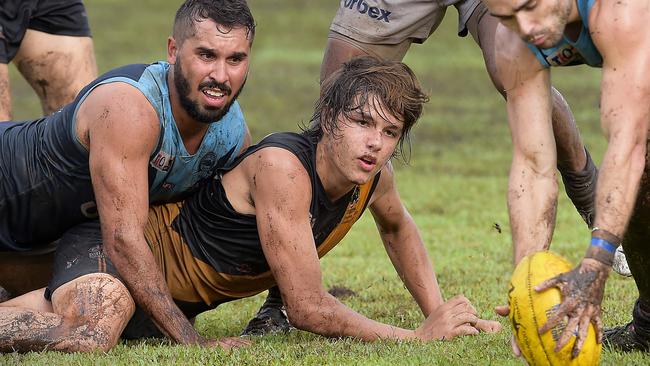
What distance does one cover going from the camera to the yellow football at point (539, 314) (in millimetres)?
4211

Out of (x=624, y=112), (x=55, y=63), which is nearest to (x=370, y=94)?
(x=624, y=112)

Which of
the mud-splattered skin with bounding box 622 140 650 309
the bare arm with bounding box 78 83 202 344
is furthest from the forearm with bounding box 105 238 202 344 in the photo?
the mud-splattered skin with bounding box 622 140 650 309

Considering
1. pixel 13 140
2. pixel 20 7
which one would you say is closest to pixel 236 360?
pixel 13 140

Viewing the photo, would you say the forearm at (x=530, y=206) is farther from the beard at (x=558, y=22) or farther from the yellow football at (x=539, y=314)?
the beard at (x=558, y=22)

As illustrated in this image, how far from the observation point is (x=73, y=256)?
587 centimetres

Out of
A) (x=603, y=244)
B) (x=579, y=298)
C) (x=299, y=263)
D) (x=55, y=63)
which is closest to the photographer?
(x=579, y=298)

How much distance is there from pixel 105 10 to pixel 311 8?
445cm

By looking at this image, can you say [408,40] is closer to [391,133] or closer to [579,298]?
[391,133]

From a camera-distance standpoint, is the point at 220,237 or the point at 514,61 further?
the point at 220,237

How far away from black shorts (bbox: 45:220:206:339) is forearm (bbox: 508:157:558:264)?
1976mm

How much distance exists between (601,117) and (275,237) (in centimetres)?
168

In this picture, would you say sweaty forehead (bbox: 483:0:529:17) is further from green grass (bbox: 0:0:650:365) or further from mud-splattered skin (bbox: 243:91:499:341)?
green grass (bbox: 0:0:650:365)

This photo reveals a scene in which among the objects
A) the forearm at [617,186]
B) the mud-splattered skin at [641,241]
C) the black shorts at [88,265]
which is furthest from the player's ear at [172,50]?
the forearm at [617,186]

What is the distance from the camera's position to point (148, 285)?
5.61m
